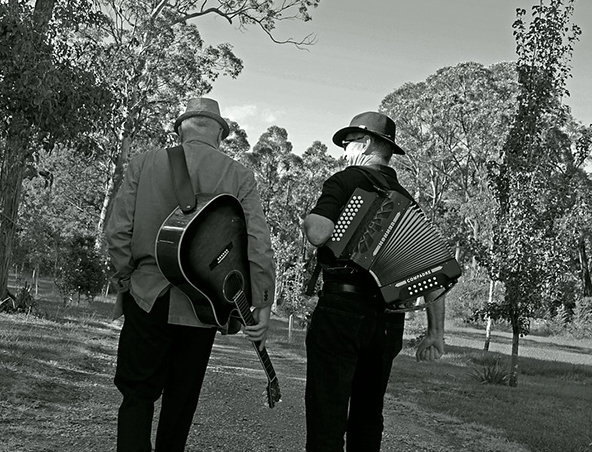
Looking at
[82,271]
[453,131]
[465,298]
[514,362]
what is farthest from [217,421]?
[465,298]

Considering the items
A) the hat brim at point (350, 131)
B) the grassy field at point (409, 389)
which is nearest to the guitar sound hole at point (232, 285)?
the hat brim at point (350, 131)

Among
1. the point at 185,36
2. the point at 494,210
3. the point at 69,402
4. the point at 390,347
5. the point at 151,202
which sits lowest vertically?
the point at 69,402

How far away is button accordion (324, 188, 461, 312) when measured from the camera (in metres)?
3.38

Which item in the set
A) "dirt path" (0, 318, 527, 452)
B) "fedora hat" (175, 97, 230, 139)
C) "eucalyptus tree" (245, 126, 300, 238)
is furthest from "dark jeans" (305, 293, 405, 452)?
"eucalyptus tree" (245, 126, 300, 238)

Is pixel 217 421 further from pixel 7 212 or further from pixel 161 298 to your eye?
pixel 7 212

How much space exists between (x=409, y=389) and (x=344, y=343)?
6991mm

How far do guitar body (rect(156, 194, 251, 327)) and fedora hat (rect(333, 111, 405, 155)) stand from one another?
761mm

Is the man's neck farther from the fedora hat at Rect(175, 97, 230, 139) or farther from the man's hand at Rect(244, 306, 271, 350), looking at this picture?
the man's hand at Rect(244, 306, 271, 350)

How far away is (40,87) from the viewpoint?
218 inches

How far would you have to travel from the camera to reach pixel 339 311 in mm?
3408

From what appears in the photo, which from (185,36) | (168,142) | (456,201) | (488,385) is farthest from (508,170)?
(456,201)

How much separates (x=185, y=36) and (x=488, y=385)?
1849 centimetres

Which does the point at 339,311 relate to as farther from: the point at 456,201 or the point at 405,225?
the point at 456,201

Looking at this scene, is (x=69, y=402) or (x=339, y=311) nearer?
(x=339, y=311)
